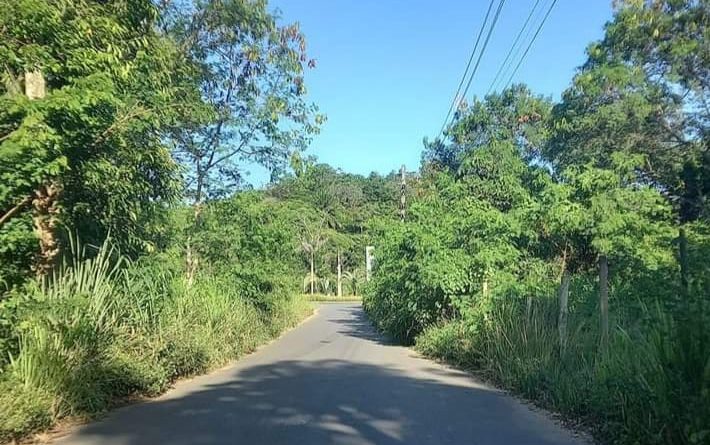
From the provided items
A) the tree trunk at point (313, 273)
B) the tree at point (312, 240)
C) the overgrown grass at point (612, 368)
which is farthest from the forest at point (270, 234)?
the tree trunk at point (313, 273)

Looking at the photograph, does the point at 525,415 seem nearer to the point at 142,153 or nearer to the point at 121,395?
the point at 121,395

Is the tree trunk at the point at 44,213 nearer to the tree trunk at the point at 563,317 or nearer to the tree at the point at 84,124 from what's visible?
the tree at the point at 84,124

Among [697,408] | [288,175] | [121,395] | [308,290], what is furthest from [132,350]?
[308,290]

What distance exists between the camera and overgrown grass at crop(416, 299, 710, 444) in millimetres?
5953

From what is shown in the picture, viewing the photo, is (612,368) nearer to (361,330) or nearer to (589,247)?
(589,247)

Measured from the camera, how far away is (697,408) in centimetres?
563

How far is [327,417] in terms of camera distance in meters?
8.55

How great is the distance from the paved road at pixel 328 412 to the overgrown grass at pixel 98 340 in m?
0.43

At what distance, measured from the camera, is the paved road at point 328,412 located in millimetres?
7453

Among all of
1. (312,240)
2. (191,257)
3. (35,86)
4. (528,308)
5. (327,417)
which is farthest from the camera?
(312,240)

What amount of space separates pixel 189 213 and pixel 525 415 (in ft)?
40.4

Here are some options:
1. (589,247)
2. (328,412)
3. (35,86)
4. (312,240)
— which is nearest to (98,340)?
(328,412)

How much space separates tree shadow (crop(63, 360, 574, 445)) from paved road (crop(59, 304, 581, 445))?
0.01m

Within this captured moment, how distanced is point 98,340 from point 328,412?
11.6ft
